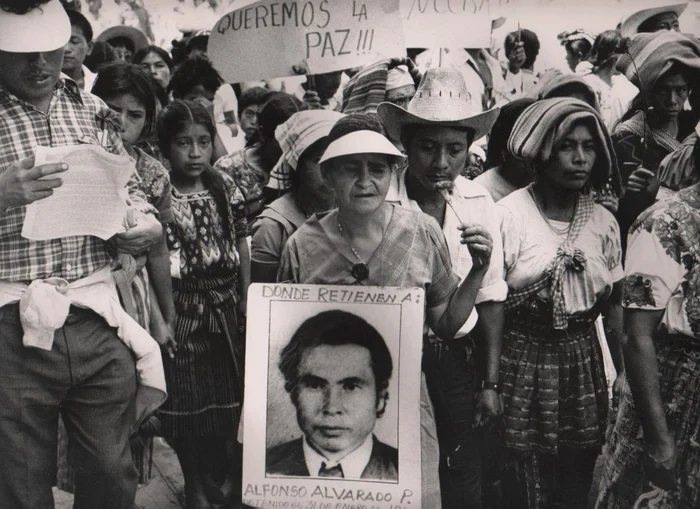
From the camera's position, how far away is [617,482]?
2893 millimetres

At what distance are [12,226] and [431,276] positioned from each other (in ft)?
4.44

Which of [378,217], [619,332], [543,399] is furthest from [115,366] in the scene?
[619,332]

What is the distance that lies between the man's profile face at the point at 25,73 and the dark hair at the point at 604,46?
1.88 metres

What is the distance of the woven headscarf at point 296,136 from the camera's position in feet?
9.07

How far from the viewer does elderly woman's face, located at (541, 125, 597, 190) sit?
2.75 meters

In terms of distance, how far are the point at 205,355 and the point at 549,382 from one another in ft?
4.15

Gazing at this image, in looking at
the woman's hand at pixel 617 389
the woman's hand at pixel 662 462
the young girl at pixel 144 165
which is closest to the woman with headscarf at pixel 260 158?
the young girl at pixel 144 165

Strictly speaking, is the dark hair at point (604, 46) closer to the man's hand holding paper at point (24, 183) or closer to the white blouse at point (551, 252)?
the white blouse at point (551, 252)

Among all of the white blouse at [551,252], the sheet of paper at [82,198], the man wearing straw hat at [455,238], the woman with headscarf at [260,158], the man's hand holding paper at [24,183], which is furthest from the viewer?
the woman with headscarf at [260,158]

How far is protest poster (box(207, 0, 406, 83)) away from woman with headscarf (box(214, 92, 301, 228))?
0.12 meters

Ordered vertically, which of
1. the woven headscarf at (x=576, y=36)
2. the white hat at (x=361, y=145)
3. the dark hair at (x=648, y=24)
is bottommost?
the white hat at (x=361, y=145)

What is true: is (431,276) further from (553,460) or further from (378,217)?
(553,460)

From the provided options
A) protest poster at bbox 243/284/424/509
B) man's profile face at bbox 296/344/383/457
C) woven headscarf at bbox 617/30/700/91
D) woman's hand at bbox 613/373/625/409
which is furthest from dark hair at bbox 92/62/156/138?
woman's hand at bbox 613/373/625/409

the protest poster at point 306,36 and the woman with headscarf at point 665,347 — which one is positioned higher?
the protest poster at point 306,36
